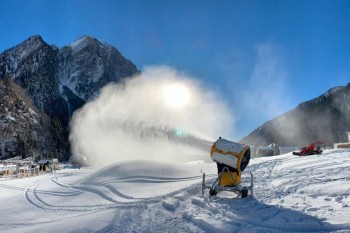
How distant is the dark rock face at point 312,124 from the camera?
520ft

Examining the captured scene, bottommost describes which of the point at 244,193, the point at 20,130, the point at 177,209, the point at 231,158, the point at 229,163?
the point at 177,209

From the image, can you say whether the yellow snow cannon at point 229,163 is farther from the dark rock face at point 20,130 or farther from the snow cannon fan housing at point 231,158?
the dark rock face at point 20,130

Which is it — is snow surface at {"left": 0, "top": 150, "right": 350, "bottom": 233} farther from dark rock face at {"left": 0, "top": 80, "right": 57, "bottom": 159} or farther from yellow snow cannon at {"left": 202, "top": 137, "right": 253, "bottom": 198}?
dark rock face at {"left": 0, "top": 80, "right": 57, "bottom": 159}

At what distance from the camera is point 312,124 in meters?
167

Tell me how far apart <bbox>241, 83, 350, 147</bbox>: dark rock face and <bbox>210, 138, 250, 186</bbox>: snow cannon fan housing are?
140980 millimetres

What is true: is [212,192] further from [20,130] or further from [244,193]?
[20,130]

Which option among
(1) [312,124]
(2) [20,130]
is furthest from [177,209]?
Result: (1) [312,124]

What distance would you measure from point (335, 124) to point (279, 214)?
6668 inches

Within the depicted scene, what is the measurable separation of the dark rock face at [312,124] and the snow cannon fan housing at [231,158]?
141 metres

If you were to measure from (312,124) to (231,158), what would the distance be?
6475 inches

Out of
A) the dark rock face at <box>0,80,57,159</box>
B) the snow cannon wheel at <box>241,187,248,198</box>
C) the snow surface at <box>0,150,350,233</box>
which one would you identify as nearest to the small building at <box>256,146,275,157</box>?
the snow surface at <box>0,150,350,233</box>

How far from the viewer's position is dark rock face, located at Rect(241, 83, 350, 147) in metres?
158

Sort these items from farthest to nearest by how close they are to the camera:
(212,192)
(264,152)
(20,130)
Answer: (20,130) → (264,152) → (212,192)

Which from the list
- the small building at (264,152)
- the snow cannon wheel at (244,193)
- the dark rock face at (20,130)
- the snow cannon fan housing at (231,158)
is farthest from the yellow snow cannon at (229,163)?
the dark rock face at (20,130)
